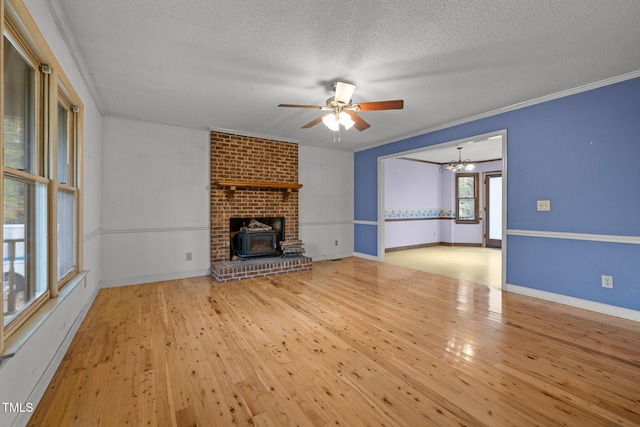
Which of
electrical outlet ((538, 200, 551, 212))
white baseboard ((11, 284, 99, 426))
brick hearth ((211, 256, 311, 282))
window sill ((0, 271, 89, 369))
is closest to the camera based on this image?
window sill ((0, 271, 89, 369))

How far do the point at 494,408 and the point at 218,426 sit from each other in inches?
58.0

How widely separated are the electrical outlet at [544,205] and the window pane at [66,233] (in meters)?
4.87

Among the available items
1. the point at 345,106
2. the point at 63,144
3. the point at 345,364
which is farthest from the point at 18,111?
the point at 345,364

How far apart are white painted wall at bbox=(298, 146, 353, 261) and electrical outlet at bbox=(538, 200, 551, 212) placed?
355 cm

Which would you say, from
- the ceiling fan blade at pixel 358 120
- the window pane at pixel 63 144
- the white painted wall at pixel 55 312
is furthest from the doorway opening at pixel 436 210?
the window pane at pixel 63 144

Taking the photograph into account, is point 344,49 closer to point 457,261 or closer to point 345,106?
point 345,106

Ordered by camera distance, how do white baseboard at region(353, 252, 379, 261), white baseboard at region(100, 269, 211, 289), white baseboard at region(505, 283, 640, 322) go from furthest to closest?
white baseboard at region(353, 252, 379, 261) < white baseboard at region(100, 269, 211, 289) < white baseboard at region(505, 283, 640, 322)

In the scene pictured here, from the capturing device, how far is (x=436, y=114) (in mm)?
3920

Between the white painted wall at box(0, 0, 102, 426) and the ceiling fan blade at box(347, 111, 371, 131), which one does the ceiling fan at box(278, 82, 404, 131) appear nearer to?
the ceiling fan blade at box(347, 111, 371, 131)

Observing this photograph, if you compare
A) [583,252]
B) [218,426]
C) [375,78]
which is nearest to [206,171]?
[375,78]

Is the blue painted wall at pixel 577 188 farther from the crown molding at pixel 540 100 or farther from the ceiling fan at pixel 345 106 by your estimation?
the ceiling fan at pixel 345 106

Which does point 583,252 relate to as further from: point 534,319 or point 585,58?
point 585,58

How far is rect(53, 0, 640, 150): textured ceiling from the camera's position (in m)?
1.88

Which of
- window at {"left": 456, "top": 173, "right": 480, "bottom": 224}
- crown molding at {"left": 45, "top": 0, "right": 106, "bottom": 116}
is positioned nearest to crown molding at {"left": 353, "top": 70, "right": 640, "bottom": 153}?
window at {"left": 456, "top": 173, "right": 480, "bottom": 224}
